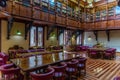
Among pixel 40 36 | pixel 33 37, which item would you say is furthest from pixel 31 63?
pixel 40 36

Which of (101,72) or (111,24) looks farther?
(111,24)

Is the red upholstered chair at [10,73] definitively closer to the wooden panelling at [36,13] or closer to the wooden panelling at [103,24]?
the wooden panelling at [36,13]

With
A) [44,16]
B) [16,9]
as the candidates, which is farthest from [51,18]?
[16,9]

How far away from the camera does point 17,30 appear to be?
7742 millimetres

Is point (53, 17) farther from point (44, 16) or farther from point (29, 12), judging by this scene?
point (29, 12)

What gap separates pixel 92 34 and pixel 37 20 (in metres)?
8.74

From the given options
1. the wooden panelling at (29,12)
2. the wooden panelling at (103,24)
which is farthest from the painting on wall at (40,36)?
the wooden panelling at (103,24)

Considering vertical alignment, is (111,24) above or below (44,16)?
below

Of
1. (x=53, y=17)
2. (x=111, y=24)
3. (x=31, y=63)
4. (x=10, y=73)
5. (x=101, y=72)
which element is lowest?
(x=101, y=72)

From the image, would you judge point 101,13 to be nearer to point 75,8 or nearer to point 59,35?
point 75,8

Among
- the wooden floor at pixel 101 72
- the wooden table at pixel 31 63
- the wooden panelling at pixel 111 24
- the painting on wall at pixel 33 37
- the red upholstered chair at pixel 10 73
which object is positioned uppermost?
the wooden panelling at pixel 111 24

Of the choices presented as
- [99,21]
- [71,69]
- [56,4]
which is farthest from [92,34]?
[71,69]

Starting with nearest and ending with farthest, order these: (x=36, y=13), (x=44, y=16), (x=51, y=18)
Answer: (x=36, y=13) → (x=44, y=16) → (x=51, y=18)

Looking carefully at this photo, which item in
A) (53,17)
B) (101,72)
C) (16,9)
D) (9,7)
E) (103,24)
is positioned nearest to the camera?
(101,72)
